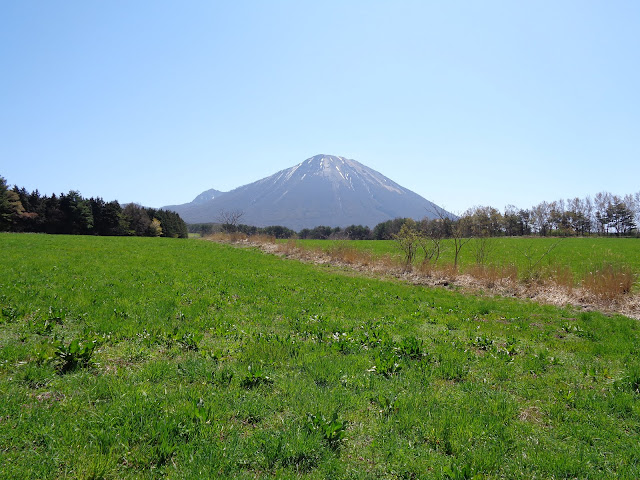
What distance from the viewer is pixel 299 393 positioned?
452 centimetres

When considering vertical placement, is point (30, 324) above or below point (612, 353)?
above

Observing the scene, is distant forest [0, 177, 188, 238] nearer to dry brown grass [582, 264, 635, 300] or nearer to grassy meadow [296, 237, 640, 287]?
grassy meadow [296, 237, 640, 287]

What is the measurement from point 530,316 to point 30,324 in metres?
13.2

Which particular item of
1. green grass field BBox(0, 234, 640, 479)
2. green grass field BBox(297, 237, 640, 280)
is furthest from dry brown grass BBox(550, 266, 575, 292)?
green grass field BBox(0, 234, 640, 479)

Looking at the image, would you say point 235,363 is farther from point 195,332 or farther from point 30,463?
point 30,463

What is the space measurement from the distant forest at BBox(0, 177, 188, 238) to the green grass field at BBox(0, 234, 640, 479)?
59.6 metres

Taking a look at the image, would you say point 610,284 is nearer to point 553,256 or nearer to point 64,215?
point 553,256

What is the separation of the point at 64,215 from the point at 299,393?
234 ft

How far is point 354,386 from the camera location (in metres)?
4.86

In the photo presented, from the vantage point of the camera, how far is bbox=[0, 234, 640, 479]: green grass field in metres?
3.19

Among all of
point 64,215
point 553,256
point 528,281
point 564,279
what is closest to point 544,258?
point 553,256

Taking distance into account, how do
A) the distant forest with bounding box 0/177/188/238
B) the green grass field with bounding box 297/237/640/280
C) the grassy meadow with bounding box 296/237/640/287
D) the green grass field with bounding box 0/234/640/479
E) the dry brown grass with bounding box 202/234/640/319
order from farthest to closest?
the distant forest with bounding box 0/177/188/238 → the green grass field with bounding box 297/237/640/280 → the grassy meadow with bounding box 296/237/640/287 → the dry brown grass with bounding box 202/234/640/319 → the green grass field with bounding box 0/234/640/479

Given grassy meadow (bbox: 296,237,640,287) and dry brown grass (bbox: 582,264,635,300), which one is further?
grassy meadow (bbox: 296,237,640,287)

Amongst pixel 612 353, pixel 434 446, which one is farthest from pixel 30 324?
pixel 612 353
